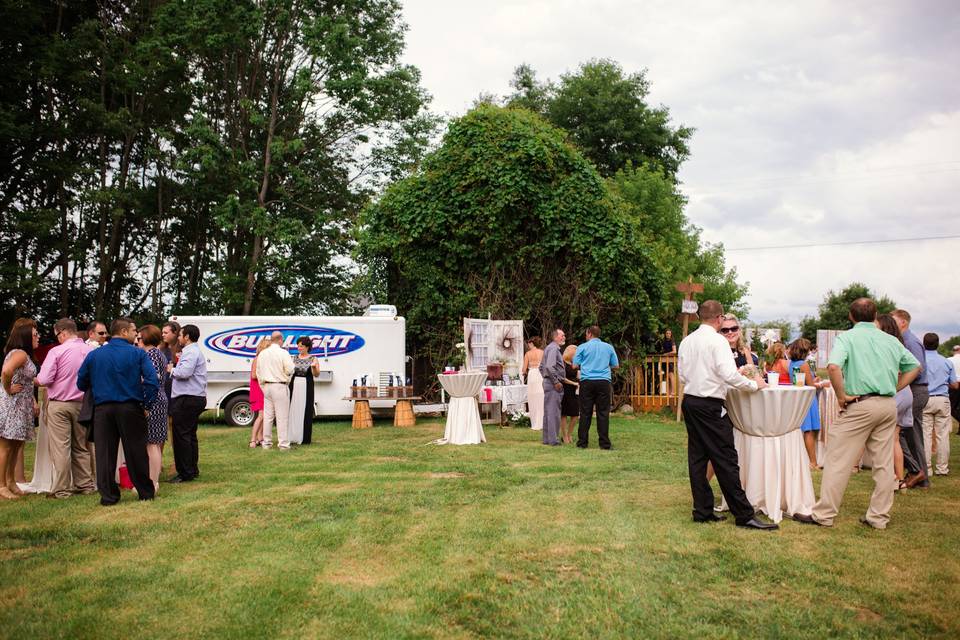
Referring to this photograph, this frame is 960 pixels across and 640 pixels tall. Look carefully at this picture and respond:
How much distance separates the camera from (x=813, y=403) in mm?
9438

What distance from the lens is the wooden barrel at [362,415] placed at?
1598 centimetres

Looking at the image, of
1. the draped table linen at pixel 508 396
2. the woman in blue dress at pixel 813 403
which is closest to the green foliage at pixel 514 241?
the draped table linen at pixel 508 396

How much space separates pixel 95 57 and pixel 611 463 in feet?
71.2

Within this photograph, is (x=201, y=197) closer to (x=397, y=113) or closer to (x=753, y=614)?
(x=397, y=113)

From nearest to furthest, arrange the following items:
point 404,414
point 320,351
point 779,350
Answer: point 779,350 < point 404,414 < point 320,351

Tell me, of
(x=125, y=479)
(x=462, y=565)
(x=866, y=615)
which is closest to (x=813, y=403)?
(x=866, y=615)

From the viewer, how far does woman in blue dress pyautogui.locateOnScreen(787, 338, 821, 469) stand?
9406 mm

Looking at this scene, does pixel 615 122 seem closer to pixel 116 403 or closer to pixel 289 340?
pixel 289 340

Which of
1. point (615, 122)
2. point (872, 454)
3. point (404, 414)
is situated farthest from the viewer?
A: point (615, 122)

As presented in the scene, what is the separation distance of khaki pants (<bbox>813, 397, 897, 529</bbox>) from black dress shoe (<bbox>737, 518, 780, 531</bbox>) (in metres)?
0.46

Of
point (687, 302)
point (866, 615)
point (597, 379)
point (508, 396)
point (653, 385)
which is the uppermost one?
point (687, 302)

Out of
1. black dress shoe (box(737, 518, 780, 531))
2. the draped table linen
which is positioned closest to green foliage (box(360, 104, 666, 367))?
the draped table linen

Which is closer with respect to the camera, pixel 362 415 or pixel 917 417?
pixel 917 417

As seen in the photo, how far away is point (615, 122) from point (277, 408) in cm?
2693
